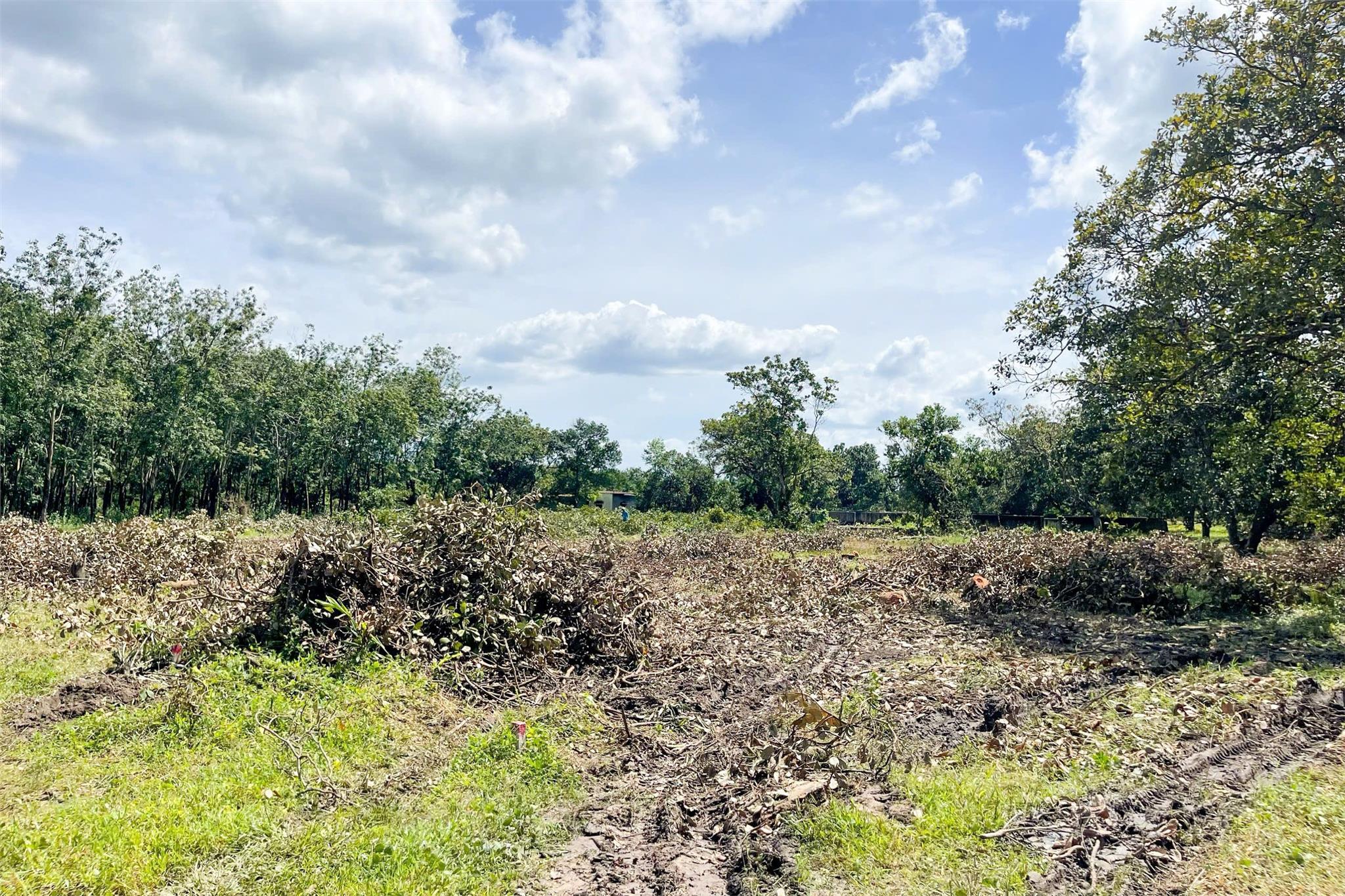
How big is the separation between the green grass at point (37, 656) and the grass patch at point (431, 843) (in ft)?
13.2

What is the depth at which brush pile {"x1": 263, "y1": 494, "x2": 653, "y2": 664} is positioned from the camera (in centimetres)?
775

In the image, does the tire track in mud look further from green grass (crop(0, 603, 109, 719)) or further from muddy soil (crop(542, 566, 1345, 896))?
green grass (crop(0, 603, 109, 719))

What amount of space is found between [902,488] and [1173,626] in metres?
28.3

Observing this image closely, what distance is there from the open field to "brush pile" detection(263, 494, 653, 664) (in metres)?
0.04

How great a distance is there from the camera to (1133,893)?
355 cm

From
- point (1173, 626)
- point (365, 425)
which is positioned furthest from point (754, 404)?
point (1173, 626)

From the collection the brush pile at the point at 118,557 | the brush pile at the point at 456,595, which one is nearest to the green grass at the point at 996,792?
the brush pile at the point at 456,595

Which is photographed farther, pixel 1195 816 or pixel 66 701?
pixel 66 701

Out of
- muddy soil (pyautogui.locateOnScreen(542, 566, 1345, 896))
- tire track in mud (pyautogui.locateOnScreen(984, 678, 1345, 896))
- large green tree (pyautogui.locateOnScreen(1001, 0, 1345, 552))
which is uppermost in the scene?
large green tree (pyautogui.locateOnScreen(1001, 0, 1345, 552))

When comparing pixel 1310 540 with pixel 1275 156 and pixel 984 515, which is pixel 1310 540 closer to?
pixel 1275 156

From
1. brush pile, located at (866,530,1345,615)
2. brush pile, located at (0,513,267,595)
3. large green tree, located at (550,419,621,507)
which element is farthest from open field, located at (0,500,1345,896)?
large green tree, located at (550,419,621,507)

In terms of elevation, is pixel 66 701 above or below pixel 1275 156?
below

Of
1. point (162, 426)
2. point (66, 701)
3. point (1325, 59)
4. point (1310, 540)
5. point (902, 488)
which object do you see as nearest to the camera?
point (66, 701)

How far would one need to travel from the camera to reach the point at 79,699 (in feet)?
21.7
